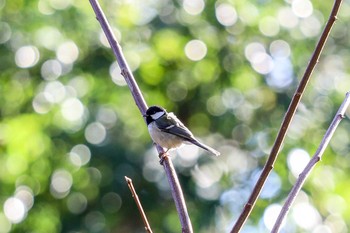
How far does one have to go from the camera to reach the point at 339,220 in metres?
9.66

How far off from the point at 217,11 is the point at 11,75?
296 cm

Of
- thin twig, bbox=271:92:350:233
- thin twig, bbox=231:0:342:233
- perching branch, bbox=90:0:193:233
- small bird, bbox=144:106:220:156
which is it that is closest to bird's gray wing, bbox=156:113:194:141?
small bird, bbox=144:106:220:156

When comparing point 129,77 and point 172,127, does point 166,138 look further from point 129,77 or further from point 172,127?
point 129,77

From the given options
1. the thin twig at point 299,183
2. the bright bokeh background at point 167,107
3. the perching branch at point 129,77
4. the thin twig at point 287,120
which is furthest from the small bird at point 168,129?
the bright bokeh background at point 167,107

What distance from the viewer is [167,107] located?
10672mm

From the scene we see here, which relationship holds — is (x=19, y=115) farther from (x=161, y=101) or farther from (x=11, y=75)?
(x=161, y=101)

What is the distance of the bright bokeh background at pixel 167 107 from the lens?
31.5 ft

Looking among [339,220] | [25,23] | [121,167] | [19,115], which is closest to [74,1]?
[25,23]

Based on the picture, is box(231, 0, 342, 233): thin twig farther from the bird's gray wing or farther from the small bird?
the bird's gray wing

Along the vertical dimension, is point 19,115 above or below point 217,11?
below

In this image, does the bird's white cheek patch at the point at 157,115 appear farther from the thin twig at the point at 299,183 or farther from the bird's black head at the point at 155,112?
the thin twig at the point at 299,183

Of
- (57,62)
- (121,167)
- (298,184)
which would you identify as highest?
(298,184)

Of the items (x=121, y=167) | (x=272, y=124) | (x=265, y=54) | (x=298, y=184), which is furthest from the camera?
(x=265, y=54)

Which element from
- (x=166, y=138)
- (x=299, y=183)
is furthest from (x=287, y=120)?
(x=166, y=138)
